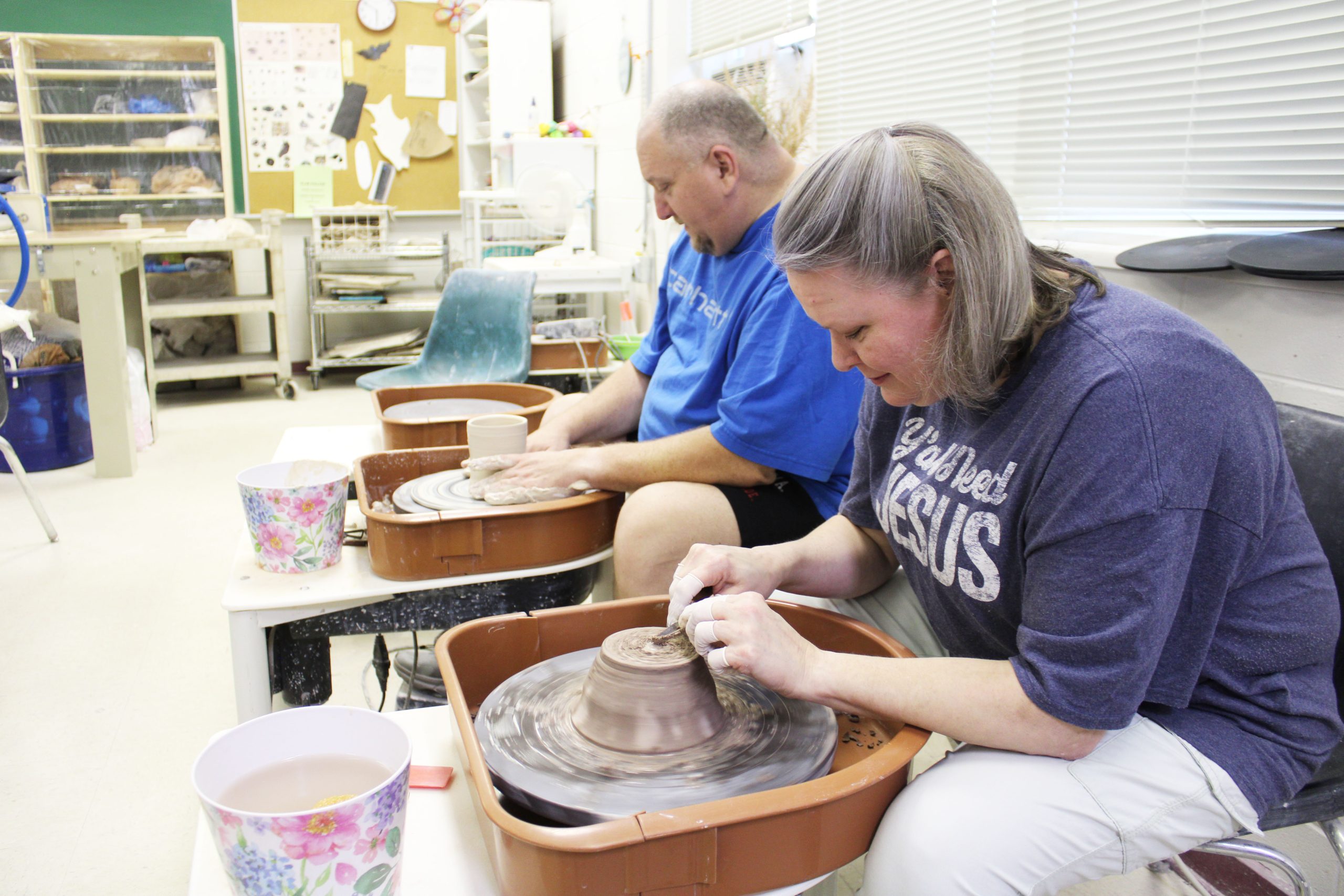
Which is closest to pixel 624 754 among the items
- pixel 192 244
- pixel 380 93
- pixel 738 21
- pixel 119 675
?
pixel 119 675

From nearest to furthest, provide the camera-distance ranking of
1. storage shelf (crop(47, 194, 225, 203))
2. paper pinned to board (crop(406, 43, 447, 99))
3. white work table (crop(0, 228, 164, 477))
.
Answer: white work table (crop(0, 228, 164, 477)) → storage shelf (crop(47, 194, 225, 203)) → paper pinned to board (crop(406, 43, 447, 99))

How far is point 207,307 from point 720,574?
14.9 feet

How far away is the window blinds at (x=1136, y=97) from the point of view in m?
1.43

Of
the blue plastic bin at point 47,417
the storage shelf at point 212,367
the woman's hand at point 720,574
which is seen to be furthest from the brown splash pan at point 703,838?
the storage shelf at point 212,367

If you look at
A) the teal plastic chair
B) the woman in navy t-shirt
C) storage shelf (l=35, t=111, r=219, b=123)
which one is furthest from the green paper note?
the woman in navy t-shirt

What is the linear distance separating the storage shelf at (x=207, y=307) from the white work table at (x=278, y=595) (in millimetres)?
3866

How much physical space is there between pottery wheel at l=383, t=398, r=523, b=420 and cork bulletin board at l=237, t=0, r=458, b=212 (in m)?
3.86

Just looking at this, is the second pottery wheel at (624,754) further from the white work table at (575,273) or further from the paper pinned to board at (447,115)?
the paper pinned to board at (447,115)

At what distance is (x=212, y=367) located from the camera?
16.0 ft

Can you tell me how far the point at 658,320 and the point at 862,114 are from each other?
97cm

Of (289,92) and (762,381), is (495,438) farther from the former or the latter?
(289,92)

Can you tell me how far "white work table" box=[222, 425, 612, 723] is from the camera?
1.19 m

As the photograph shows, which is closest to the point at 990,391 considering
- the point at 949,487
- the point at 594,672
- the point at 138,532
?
the point at 949,487

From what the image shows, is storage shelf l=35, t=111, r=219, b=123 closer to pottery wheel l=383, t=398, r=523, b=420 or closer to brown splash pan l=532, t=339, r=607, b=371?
brown splash pan l=532, t=339, r=607, b=371
